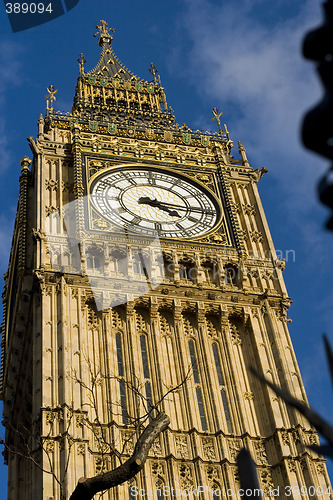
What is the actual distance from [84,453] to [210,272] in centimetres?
926

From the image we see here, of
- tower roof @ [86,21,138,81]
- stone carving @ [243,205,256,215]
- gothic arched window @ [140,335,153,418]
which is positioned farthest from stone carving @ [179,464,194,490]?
tower roof @ [86,21,138,81]

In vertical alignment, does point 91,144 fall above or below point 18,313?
above

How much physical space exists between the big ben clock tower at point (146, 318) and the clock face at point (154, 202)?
6 centimetres

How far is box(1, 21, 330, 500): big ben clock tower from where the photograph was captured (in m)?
24.6

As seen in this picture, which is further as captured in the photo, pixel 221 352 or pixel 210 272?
pixel 210 272

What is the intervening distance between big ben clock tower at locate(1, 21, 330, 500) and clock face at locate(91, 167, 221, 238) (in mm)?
64

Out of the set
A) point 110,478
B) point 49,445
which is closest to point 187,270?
point 49,445

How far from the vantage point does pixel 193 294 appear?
2959cm

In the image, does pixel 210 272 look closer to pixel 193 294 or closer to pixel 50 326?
pixel 193 294

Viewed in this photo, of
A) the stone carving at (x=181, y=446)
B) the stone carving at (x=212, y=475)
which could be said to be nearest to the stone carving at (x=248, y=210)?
the stone carving at (x=181, y=446)

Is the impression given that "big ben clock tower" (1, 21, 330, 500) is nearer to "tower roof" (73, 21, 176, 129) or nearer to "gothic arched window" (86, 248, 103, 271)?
"gothic arched window" (86, 248, 103, 271)

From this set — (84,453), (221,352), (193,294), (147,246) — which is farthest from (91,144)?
(84,453)

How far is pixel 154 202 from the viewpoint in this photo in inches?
1284

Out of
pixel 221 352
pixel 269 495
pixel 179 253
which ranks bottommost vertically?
pixel 269 495
